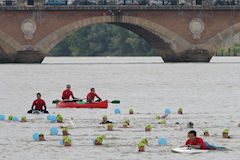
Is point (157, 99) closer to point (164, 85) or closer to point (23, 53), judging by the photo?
point (164, 85)

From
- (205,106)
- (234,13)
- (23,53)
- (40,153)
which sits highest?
(234,13)

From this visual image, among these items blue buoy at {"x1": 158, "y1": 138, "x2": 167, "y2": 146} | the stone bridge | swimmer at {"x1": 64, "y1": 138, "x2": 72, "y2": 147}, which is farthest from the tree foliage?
swimmer at {"x1": 64, "y1": 138, "x2": 72, "y2": 147}

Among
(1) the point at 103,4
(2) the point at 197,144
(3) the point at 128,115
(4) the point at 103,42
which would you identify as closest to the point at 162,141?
(2) the point at 197,144

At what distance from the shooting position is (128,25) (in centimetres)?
8569

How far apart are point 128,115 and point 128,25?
180ft

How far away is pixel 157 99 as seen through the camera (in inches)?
1559

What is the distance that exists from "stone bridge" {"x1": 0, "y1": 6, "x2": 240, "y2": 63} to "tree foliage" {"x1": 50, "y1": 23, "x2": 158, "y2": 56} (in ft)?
222

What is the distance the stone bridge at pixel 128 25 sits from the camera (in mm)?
80000

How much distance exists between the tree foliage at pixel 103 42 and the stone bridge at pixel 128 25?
222 ft

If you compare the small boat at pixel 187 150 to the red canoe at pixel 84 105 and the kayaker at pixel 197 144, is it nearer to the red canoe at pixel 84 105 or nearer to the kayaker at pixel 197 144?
the kayaker at pixel 197 144

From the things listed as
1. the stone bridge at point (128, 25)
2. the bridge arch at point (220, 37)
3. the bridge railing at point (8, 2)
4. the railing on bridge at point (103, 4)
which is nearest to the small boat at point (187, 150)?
the railing on bridge at point (103, 4)

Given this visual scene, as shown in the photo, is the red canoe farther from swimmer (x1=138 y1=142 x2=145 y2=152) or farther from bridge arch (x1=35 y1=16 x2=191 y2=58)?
bridge arch (x1=35 y1=16 x2=191 y2=58)

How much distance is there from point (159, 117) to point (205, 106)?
19.9 ft

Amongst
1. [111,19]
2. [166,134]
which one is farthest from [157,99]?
[111,19]
